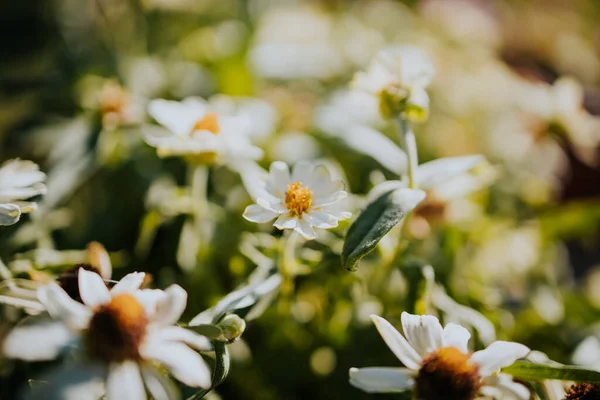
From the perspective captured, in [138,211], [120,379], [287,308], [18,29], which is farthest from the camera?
[18,29]

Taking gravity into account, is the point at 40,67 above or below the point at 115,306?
below

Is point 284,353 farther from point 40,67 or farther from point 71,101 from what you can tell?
point 40,67

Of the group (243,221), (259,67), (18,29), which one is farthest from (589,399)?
(18,29)

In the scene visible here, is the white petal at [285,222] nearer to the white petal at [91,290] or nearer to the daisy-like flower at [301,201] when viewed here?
the daisy-like flower at [301,201]

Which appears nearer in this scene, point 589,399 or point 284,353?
point 589,399

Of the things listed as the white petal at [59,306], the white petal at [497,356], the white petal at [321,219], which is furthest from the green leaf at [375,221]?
the white petal at [59,306]

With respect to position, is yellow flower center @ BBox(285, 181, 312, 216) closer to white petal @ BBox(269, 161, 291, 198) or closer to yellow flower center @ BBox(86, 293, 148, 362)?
white petal @ BBox(269, 161, 291, 198)

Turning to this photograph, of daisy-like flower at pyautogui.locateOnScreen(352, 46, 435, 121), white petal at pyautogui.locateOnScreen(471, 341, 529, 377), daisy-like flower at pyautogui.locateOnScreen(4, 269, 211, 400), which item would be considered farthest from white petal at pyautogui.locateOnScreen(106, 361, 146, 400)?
daisy-like flower at pyautogui.locateOnScreen(352, 46, 435, 121)

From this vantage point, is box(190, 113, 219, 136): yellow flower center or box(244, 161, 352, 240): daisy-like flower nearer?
box(244, 161, 352, 240): daisy-like flower
